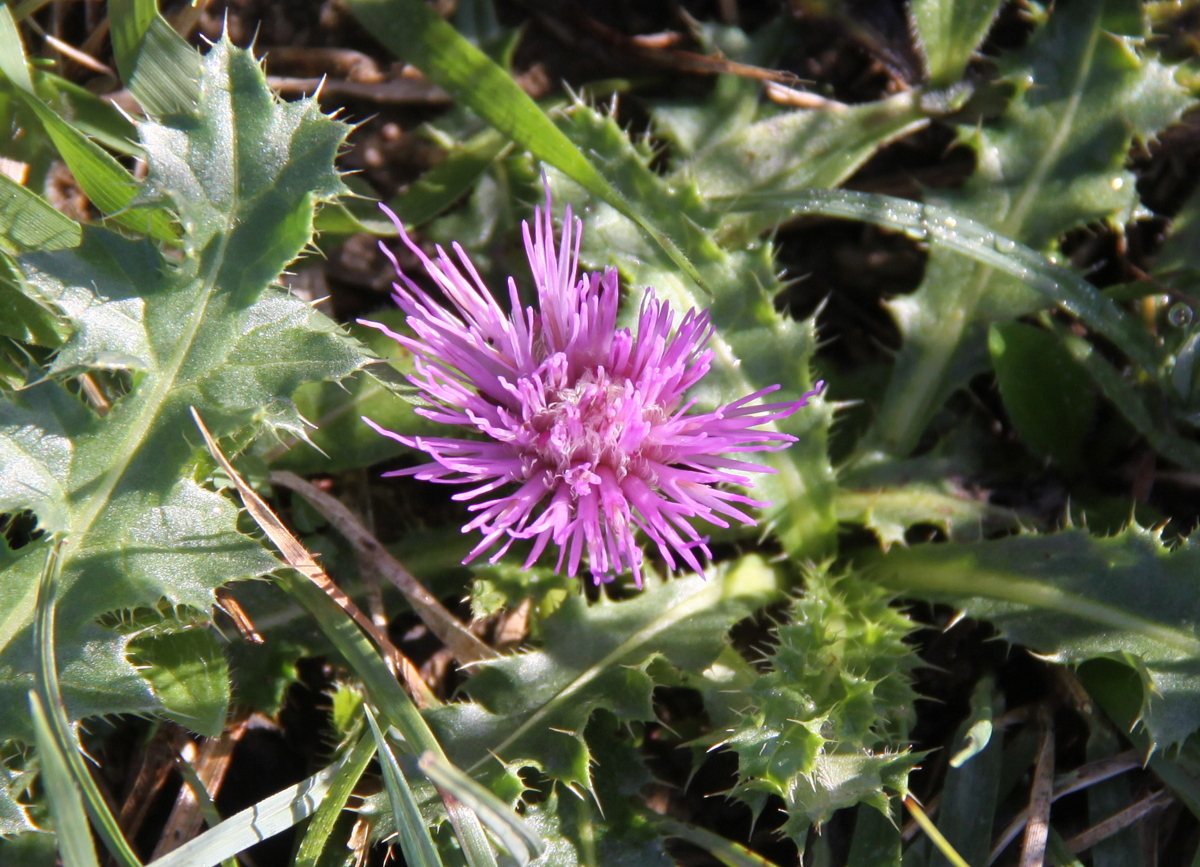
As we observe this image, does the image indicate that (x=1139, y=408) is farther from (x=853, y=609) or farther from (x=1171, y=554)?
(x=853, y=609)

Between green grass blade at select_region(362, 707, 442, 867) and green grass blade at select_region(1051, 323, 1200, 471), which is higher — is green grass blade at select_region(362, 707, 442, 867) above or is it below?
below

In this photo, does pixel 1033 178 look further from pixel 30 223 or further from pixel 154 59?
pixel 30 223

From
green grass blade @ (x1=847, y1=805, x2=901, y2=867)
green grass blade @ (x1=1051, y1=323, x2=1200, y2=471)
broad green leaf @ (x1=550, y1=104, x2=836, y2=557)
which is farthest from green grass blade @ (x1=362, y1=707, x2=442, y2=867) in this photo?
green grass blade @ (x1=1051, y1=323, x2=1200, y2=471)

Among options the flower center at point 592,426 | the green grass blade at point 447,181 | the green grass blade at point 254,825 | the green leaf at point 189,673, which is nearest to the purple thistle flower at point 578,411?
the flower center at point 592,426

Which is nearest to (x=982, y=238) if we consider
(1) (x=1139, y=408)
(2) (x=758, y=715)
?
(1) (x=1139, y=408)

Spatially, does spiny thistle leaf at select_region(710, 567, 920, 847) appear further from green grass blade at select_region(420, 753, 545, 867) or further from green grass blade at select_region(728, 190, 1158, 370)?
green grass blade at select_region(728, 190, 1158, 370)

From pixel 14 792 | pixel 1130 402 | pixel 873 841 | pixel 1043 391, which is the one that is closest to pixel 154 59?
pixel 14 792
